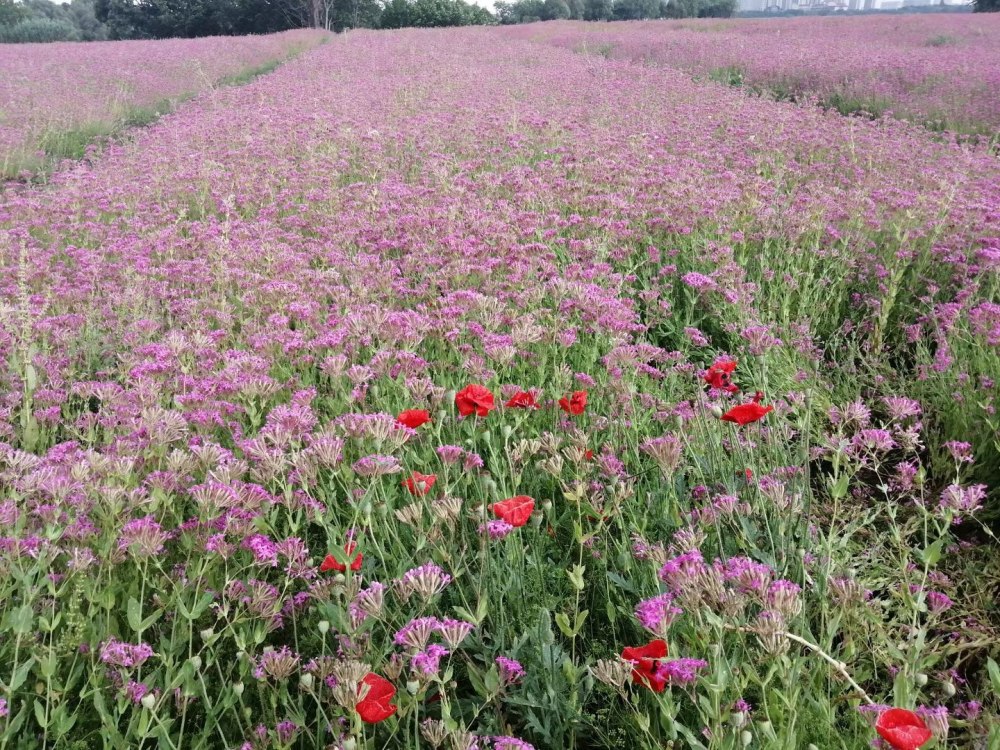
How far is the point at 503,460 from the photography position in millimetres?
2658

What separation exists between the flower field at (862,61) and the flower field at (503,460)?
5745mm

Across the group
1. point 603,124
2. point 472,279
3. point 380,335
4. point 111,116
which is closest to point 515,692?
point 380,335

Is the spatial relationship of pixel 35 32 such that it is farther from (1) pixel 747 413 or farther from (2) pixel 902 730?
(2) pixel 902 730

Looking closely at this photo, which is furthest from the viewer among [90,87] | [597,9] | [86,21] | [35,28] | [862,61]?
[597,9]

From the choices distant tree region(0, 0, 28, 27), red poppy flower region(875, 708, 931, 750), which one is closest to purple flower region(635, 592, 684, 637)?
red poppy flower region(875, 708, 931, 750)

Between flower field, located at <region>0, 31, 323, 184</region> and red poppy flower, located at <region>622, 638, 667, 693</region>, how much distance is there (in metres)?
9.72

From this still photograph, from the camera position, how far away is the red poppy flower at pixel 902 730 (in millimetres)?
1104

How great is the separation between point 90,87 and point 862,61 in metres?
15.9

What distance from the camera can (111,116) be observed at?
42.2ft

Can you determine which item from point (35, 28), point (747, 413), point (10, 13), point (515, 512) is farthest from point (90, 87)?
point (10, 13)

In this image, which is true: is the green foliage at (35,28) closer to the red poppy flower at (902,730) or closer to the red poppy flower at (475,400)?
the red poppy flower at (475,400)

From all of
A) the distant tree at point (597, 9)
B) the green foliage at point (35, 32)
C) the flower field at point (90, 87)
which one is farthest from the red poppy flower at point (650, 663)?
the distant tree at point (597, 9)

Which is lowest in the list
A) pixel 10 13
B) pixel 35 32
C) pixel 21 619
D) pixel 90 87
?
pixel 21 619

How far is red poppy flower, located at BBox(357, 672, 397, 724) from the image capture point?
1.33 m
